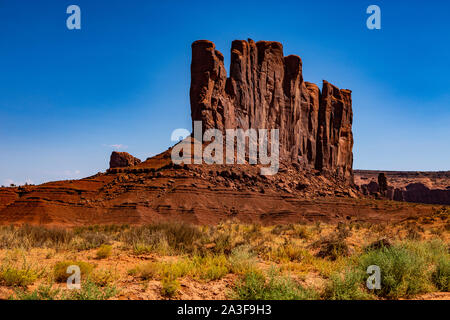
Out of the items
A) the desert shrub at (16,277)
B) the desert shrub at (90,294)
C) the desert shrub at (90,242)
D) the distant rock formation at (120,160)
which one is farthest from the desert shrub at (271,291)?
the distant rock formation at (120,160)

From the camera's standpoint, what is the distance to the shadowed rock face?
A: 4653 centimetres

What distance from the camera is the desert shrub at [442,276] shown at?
6.88m

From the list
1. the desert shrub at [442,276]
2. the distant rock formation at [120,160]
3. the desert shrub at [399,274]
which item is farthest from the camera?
the distant rock formation at [120,160]

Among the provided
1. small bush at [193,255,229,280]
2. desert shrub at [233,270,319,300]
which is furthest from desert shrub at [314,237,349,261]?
desert shrub at [233,270,319,300]

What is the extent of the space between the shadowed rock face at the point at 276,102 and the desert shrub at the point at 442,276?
3808cm

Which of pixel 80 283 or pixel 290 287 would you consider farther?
pixel 80 283

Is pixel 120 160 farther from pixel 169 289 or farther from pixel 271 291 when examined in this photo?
pixel 271 291

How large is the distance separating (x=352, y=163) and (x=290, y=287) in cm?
7464

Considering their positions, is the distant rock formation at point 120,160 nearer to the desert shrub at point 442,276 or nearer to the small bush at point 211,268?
the small bush at point 211,268

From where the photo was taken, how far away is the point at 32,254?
9648 millimetres

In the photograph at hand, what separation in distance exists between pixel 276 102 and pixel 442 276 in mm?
51706

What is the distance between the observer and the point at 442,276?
716 cm
